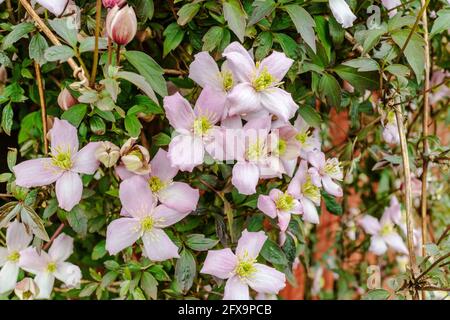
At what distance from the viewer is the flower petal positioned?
0.66m

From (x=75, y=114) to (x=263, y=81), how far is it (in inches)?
8.9

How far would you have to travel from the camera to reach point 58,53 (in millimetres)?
635

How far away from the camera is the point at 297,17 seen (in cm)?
68

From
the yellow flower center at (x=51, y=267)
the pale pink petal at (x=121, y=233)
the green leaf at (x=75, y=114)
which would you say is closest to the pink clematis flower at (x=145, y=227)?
the pale pink petal at (x=121, y=233)

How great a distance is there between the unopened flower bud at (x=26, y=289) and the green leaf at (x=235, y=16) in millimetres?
462

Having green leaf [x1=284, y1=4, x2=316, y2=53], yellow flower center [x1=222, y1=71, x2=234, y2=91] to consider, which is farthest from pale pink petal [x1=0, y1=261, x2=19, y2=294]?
green leaf [x1=284, y1=4, x2=316, y2=53]

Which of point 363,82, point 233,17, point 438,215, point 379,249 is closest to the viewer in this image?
point 233,17

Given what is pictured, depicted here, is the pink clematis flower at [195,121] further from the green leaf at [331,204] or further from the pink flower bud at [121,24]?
the green leaf at [331,204]

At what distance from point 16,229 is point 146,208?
232 millimetres

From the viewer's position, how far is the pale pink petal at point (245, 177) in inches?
26.5

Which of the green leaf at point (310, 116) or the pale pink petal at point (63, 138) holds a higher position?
the green leaf at point (310, 116)

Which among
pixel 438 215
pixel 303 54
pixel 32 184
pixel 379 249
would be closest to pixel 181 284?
pixel 32 184
